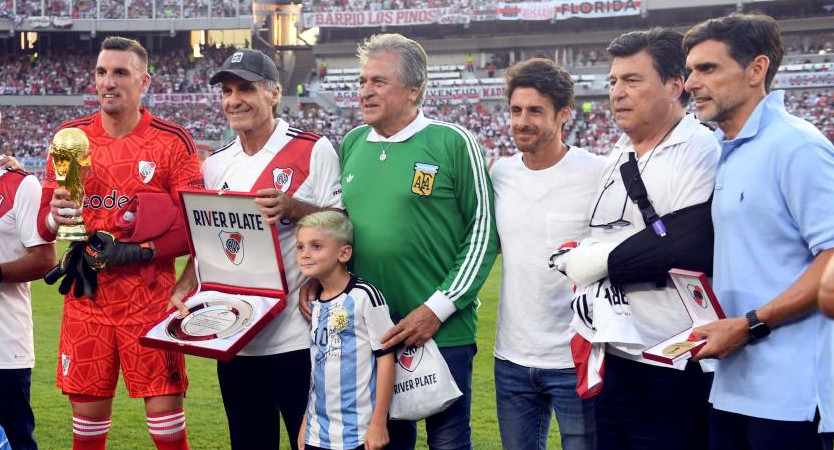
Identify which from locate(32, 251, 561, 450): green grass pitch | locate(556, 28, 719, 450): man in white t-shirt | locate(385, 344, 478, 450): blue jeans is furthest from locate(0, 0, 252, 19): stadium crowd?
locate(556, 28, 719, 450): man in white t-shirt

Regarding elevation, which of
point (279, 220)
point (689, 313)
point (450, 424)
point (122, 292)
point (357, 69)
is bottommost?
point (450, 424)

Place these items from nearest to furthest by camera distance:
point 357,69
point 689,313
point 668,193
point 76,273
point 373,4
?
point 689,313 < point 668,193 < point 76,273 < point 357,69 < point 373,4

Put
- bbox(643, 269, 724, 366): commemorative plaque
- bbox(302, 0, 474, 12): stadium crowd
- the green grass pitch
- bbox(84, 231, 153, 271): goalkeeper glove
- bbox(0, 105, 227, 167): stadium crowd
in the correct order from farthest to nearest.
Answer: bbox(302, 0, 474, 12): stadium crowd
bbox(0, 105, 227, 167): stadium crowd
the green grass pitch
bbox(84, 231, 153, 271): goalkeeper glove
bbox(643, 269, 724, 366): commemorative plaque

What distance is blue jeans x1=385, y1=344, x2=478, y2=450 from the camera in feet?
11.5

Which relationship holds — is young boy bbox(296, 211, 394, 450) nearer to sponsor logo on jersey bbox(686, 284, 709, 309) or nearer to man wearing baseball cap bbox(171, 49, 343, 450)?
man wearing baseball cap bbox(171, 49, 343, 450)

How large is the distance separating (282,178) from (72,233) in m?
0.90

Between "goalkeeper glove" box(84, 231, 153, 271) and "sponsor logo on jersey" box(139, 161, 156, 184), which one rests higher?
"sponsor logo on jersey" box(139, 161, 156, 184)

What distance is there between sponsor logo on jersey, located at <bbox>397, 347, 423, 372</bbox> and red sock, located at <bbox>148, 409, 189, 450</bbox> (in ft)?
3.92

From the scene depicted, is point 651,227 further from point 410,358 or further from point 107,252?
point 107,252

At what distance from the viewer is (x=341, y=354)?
3.38 m

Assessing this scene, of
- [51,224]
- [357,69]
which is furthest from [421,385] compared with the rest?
[357,69]

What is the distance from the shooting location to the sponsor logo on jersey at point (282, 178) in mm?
3697

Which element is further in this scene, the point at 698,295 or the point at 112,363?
the point at 112,363

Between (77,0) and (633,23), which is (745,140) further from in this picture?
(77,0)
